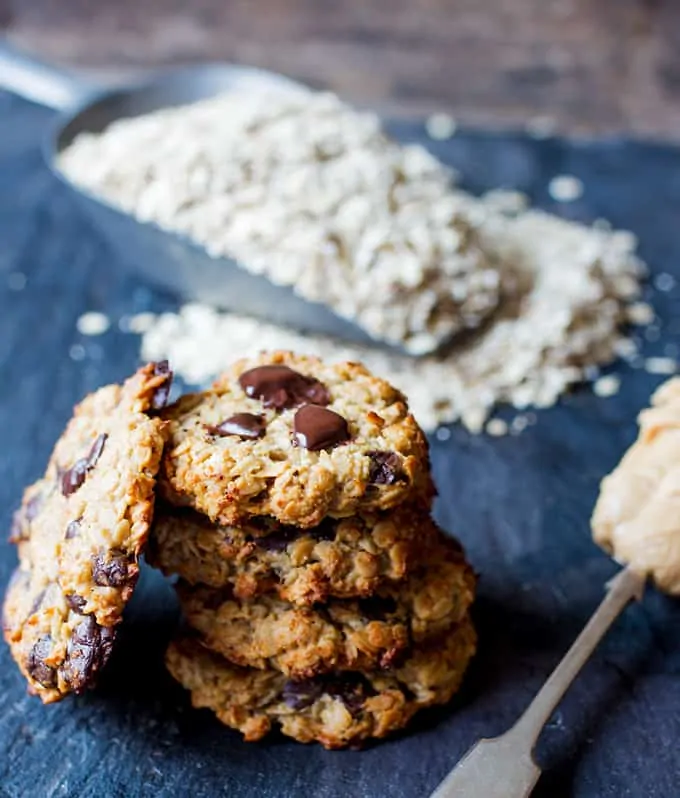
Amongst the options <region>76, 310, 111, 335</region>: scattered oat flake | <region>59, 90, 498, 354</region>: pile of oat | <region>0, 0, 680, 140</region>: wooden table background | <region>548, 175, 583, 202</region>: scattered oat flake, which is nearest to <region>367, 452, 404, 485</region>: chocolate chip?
<region>59, 90, 498, 354</region>: pile of oat

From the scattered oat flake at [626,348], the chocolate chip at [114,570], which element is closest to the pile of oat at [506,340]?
the scattered oat flake at [626,348]

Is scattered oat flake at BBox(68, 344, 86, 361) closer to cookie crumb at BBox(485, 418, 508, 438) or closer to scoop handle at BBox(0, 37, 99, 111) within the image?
scoop handle at BBox(0, 37, 99, 111)

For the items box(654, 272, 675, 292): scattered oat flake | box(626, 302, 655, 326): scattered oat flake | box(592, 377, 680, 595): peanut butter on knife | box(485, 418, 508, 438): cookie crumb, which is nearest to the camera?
box(592, 377, 680, 595): peanut butter on knife

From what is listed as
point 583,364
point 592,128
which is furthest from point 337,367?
point 592,128

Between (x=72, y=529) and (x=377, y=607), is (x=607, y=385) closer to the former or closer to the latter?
(x=377, y=607)

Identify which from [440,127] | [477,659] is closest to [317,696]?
[477,659]

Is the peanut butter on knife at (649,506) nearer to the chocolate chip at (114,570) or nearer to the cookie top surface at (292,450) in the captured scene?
the cookie top surface at (292,450)
